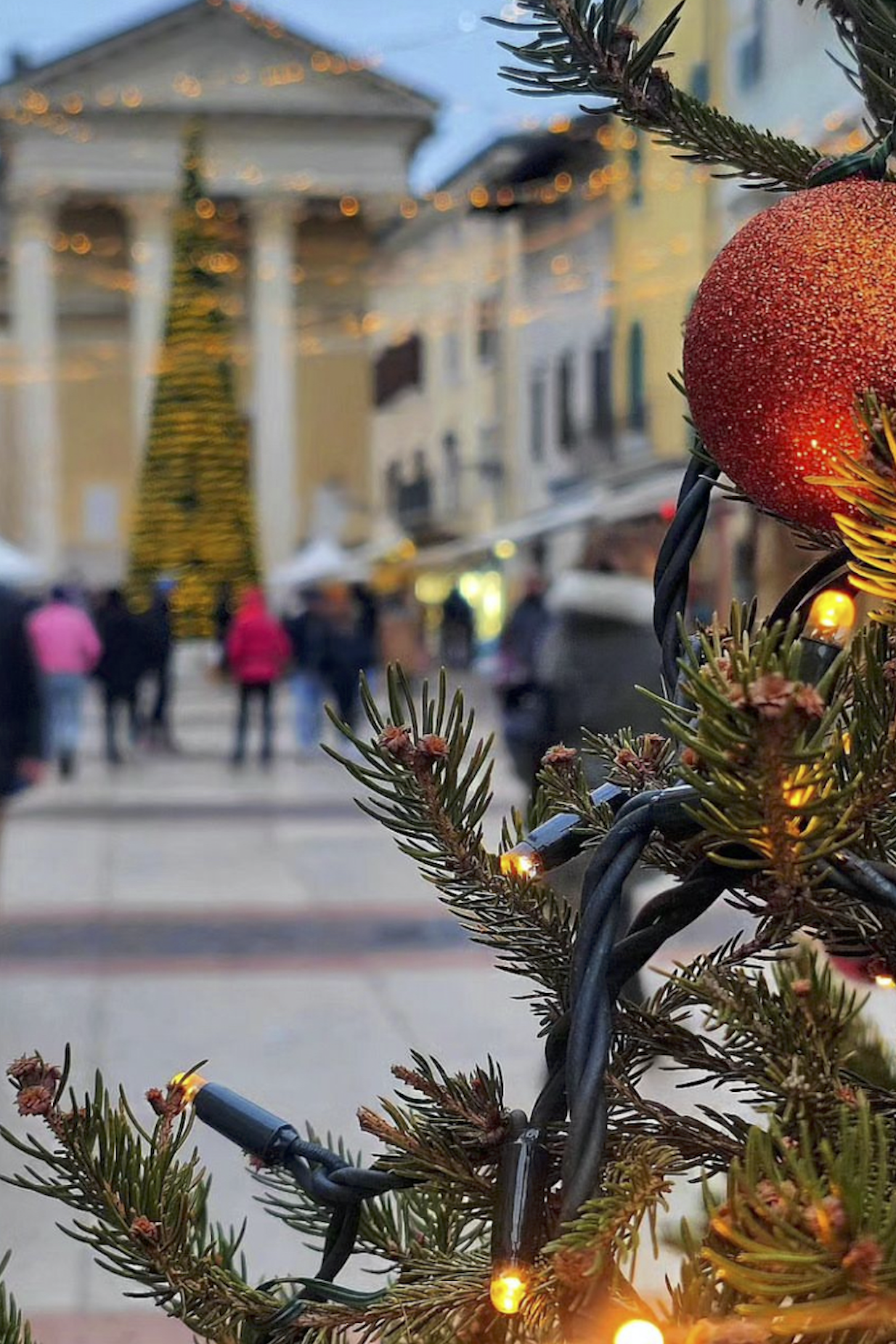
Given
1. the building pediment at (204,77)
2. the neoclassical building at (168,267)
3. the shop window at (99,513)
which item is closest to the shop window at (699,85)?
the neoclassical building at (168,267)

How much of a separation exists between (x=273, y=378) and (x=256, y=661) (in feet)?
90.0

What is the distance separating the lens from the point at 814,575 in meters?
0.91

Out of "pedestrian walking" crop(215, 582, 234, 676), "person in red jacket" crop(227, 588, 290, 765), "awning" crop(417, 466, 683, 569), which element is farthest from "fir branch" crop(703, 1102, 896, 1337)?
"pedestrian walking" crop(215, 582, 234, 676)

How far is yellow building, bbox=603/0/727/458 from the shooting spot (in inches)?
356

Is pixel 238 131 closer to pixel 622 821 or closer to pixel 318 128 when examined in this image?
pixel 318 128

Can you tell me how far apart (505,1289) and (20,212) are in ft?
143

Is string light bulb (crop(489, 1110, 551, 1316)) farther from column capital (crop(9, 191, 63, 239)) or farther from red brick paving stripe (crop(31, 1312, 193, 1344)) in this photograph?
column capital (crop(9, 191, 63, 239))

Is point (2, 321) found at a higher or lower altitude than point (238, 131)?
lower

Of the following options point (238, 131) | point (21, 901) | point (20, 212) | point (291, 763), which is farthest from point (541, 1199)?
point (20, 212)

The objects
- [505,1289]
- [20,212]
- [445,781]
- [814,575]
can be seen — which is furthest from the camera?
[20,212]

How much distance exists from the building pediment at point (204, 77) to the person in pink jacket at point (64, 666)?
2222 centimetres

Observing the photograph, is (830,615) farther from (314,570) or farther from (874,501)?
(314,570)

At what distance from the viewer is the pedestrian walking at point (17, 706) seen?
22.4 ft

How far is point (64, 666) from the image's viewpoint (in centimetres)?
1416
